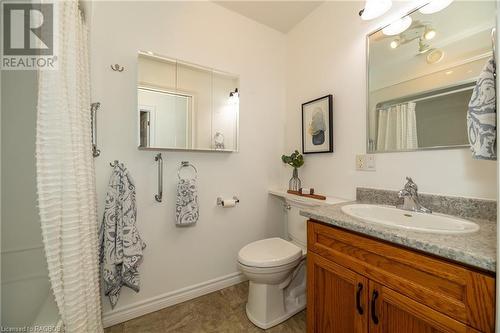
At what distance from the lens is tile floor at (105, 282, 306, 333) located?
53.3 inches

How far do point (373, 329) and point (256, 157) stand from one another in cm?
145

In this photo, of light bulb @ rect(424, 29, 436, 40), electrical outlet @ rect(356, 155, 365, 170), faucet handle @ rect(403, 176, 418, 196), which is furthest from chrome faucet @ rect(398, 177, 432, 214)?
light bulb @ rect(424, 29, 436, 40)

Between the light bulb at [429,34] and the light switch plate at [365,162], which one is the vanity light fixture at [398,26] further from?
the light switch plate at [365,162]

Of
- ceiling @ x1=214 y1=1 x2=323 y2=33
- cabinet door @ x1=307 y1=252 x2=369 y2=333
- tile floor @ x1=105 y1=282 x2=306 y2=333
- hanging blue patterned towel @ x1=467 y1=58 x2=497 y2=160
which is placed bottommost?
tile floor @ x1=105 y1=282 x2=306 y2=333

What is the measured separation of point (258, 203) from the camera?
2.00 meters

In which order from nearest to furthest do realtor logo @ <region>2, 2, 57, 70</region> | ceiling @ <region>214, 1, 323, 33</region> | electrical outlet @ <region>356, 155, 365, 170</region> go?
realtor logo @ <region>2, 2, 57, 70</region> → electrical outlet @ <region>356, 155, 365, 170</region> → ceiling @ <region>214, 1, 323, 33</region>

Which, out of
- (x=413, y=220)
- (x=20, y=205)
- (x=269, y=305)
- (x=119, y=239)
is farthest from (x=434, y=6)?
(x=20, y=205)

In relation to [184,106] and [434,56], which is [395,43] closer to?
[434,56]

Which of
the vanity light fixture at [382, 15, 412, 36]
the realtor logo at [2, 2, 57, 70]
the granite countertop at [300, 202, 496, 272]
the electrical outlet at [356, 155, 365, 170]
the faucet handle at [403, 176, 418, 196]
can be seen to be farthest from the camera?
the electrical outlet at [356, 155, 365, 170]

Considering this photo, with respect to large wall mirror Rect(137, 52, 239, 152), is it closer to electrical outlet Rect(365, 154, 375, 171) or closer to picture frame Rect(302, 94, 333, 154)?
picture frame Rect(302, 94, 333, 154)

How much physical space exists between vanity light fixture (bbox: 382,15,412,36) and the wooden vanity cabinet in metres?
1.26

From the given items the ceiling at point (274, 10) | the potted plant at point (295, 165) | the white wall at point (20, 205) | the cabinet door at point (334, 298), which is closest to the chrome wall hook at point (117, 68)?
the white wall at point (20, 205)

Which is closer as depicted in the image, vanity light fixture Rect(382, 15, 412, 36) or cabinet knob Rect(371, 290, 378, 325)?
cabinet knob Rect(371, 290, 378, 325)

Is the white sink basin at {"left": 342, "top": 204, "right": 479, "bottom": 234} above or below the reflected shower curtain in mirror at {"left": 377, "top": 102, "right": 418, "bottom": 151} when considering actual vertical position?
below
